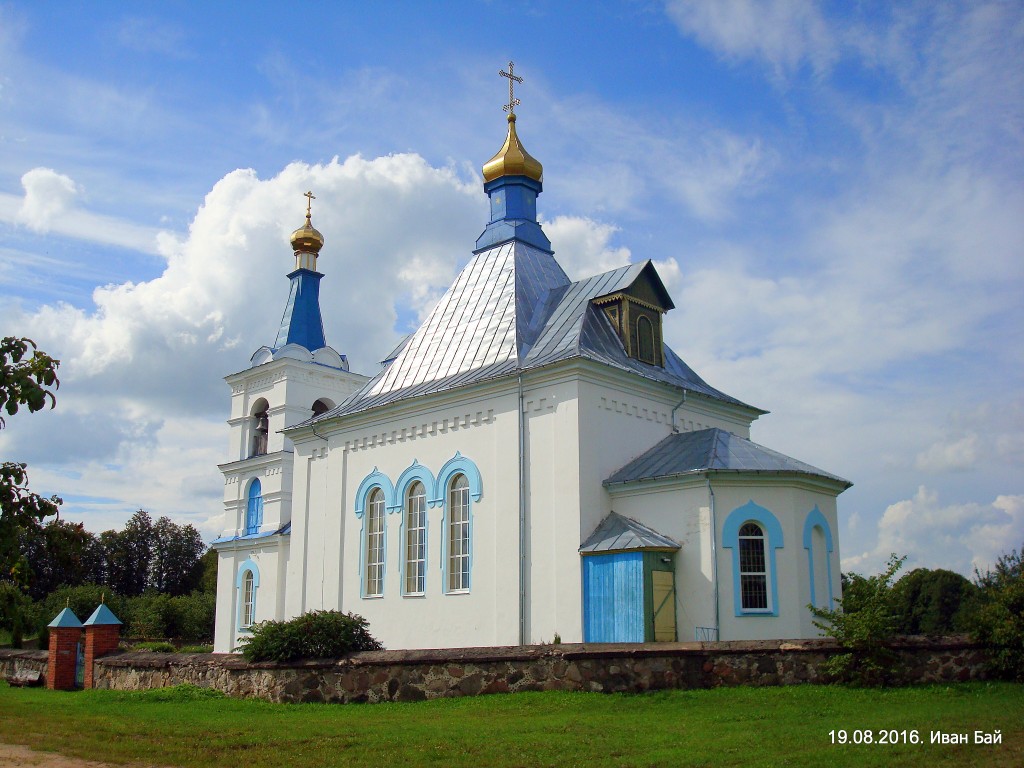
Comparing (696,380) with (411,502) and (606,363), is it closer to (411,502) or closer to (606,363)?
(606,363)

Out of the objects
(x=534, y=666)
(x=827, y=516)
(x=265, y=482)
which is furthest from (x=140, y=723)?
(x=265, y=482)

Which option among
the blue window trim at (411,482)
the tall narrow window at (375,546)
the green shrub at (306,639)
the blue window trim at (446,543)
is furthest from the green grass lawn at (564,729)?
the tall narrow window at (375,546)

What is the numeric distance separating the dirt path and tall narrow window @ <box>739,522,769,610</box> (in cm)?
1102

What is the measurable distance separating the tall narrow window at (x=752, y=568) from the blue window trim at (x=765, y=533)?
8 cm

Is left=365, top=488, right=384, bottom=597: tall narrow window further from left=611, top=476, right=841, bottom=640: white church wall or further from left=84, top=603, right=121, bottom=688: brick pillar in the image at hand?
left=611, top=476, right=841, bottom=640: white church wall

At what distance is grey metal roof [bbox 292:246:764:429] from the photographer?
20.0 m

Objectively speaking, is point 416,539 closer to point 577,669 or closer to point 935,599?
point 577,669

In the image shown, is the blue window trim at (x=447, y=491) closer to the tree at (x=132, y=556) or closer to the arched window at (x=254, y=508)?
the arched window at (x=254, y=508)

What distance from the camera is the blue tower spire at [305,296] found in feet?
111

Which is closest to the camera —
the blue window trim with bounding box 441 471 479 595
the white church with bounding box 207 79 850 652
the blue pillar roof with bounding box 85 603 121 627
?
the white church with bounding box 207 79 850 652

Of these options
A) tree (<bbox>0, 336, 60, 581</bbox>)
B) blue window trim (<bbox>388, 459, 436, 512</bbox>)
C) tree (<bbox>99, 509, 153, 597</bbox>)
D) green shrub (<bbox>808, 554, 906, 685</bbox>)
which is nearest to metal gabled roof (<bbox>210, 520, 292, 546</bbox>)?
blue window trim (<bbox>388, 459, 436, 512</bbox>)

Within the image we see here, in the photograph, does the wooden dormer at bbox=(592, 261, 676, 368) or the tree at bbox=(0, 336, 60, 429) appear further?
the wooden dormer at bbox=(592, 261, 676, 368)

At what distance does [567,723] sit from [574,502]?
7.66m

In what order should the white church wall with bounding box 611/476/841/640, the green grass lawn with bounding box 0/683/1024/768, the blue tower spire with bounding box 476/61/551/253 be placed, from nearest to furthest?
1. the green grass lawn with bounding box 0/683/1024/768
2. the white church wall with bounding box 611/476/841/640
3. the blue tower spire with bounding box 476/61/551/253
